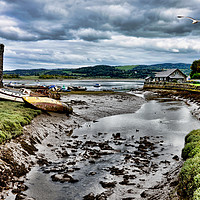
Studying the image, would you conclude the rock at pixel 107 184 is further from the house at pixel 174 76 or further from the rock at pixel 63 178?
the house at pixel 174 76

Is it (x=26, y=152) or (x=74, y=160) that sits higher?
(x=26, y=152)

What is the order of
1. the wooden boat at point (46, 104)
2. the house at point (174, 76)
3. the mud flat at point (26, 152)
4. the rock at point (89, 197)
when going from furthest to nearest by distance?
the house at point (174, 76)
the wooden boat at point (46, 104)
the mud flat at point (26, 152)
the rock at point (89, 197)

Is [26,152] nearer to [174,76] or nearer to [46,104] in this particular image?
[46,104]

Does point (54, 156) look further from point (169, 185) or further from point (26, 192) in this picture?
point (169, 185)

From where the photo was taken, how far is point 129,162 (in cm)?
1296

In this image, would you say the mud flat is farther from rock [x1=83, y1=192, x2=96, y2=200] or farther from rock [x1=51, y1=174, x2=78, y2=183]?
rock [x1=83, y1=192, x2=96, y2=200]

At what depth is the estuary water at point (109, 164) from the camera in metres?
9.53

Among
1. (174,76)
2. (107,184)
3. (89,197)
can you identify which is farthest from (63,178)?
(174,76)

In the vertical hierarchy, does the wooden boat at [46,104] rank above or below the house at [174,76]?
below

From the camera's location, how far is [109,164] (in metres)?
12.7

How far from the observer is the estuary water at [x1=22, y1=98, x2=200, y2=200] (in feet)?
31.3

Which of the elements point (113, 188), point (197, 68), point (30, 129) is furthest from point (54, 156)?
point (197, 68)

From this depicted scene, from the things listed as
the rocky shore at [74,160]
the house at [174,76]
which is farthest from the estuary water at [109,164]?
the house at [174,76]

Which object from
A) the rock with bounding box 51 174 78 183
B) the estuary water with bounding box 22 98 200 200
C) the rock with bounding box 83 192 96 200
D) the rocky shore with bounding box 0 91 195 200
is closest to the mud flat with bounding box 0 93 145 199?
the rocky shore with bounding box 0 91 195 200
